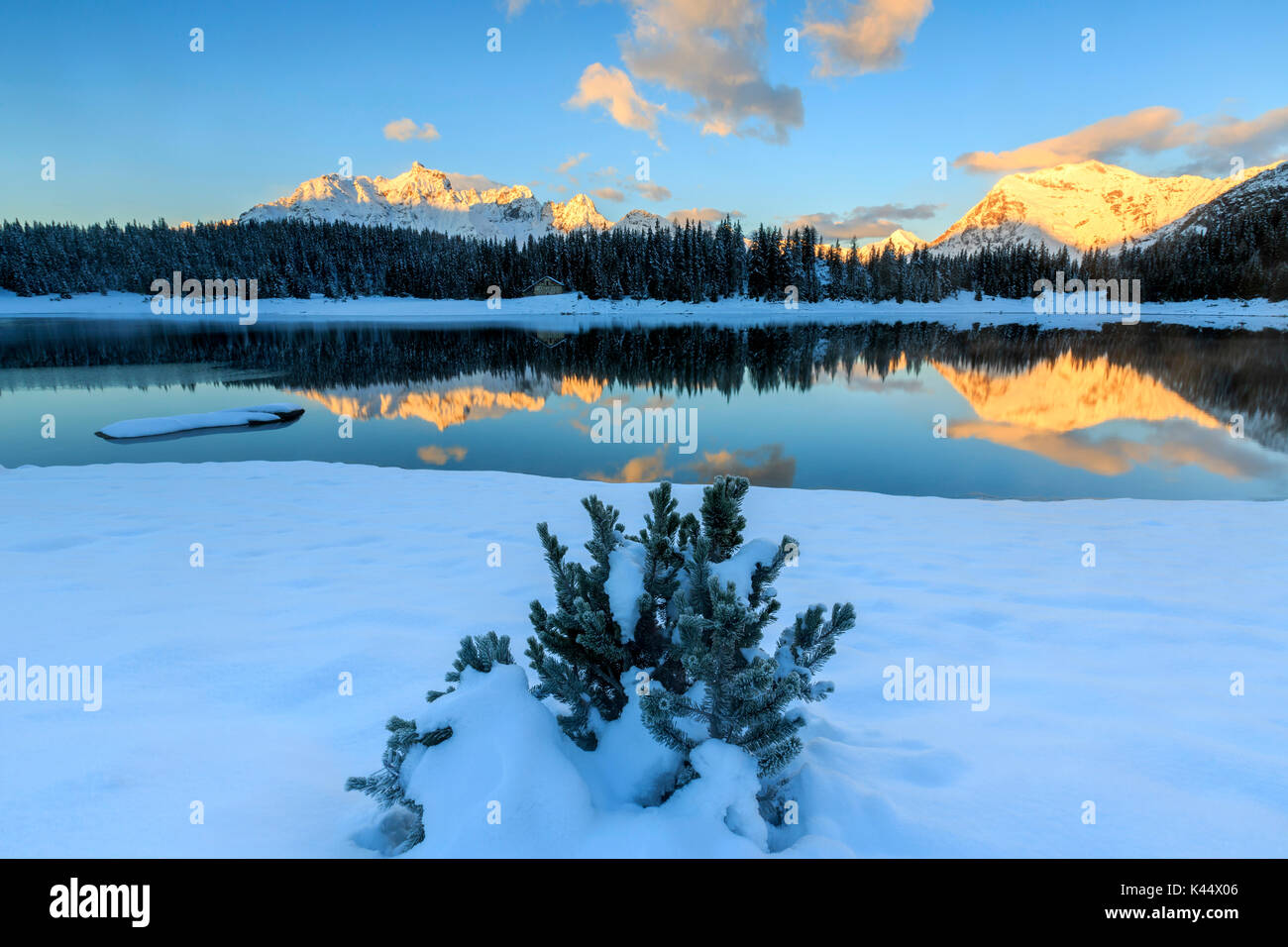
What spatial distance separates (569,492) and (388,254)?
471ft

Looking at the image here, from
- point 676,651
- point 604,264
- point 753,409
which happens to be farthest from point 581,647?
→ point 604,264

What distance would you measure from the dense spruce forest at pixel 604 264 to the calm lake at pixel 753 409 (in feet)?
244

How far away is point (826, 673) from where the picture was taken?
4.33 meters

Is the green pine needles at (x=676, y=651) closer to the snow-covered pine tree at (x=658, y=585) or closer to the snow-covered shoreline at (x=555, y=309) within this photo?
the snow-covered pine tree at (x=658, y=585)

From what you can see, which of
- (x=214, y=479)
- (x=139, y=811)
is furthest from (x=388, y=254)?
(x=139, y=811)

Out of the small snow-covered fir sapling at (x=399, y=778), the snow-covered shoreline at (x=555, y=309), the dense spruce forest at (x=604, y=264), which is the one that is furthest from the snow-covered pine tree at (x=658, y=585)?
the dense spruce forest at (x=604, y=264)

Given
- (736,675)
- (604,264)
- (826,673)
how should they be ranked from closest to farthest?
(736,675)
(826,673)
(604,264)

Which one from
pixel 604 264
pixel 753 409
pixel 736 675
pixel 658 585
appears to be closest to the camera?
pixel 736 675

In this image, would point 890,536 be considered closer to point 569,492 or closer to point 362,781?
point 569,492

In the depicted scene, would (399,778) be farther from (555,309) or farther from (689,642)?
(555,309)

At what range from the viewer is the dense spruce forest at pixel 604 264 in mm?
111938

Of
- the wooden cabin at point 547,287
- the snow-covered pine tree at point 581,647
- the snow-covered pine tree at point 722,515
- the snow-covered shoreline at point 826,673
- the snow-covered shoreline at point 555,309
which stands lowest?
the snow-covered shoreline at point 826,673

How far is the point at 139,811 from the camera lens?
2664 mm

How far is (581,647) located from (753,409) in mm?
20011
